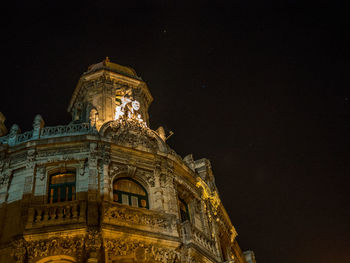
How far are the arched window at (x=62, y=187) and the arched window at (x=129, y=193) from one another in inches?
96.7

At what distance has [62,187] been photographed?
2348cm

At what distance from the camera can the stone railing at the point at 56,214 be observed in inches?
822

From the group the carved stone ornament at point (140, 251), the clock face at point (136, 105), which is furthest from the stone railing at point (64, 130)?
the carved stone ornament at point (140, 251)

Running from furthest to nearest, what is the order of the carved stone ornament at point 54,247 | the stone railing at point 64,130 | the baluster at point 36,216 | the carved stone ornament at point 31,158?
the stone railing at point 64,130 → the carved stone ornament at point 31,158 → the baluster at point 36,216 → the carved stone ornament at point 54,247

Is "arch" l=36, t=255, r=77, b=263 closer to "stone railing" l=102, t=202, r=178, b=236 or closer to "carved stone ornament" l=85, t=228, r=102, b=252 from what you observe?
"carved stone ornament" l=85, t=228, r=102, b=252

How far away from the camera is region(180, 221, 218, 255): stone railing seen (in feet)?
75.3

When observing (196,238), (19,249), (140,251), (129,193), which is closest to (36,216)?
(19,249)

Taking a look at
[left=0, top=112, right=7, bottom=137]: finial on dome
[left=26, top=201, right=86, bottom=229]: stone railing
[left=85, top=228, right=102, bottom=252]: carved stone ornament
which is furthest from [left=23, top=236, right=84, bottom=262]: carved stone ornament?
[left=0, top=112, right=7, bottom=137]: finial on dome

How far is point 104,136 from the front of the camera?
83.6 ft

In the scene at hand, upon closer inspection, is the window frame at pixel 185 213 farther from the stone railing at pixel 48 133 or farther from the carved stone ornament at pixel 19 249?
the carved stone ornament at pixel 19 249

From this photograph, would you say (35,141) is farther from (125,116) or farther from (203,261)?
(203,261)

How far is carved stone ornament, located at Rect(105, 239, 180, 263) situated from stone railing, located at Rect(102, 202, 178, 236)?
2.85 feet

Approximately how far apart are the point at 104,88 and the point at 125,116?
3587 millimetres

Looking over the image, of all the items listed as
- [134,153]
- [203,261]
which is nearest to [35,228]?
[134,153]
